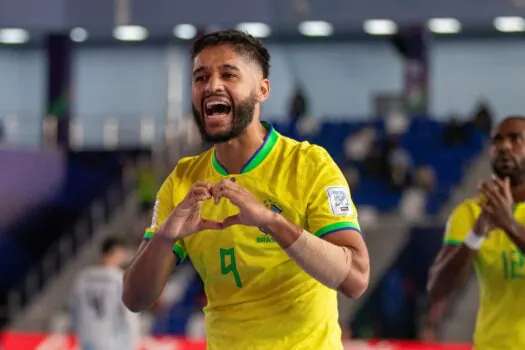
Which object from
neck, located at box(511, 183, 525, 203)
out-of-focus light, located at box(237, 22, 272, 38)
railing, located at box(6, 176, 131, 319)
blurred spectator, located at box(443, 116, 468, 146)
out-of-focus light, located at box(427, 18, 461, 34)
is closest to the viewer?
neck, located at box(511, 183, 525, 203)

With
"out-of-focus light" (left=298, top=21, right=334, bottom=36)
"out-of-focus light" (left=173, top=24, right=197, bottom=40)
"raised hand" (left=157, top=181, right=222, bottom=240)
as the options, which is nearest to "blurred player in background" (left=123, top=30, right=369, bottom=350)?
"raised hand" (left=157, top=181, right=222, bottom=240)

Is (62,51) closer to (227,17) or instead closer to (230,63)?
(227,17)

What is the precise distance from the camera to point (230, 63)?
420 centimetres

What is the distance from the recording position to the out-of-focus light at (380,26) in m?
24.6

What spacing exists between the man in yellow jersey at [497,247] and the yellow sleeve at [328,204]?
62.1 inches

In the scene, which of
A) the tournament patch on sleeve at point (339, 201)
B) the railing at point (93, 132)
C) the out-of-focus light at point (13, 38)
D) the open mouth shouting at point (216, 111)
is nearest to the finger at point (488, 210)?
the tournament patch on sleeve at point (339, 201)

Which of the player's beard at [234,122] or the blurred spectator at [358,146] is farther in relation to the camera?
the blurred spectator at [358,146]

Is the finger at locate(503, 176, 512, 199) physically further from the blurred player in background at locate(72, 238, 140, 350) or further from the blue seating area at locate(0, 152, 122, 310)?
the blue seating area at locate(0, 152, 122, 310)

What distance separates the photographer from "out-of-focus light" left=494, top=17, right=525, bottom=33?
25.2 meters

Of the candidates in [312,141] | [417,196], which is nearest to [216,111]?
[417,196]

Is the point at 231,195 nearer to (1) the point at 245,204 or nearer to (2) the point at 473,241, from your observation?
(1) the point at 245,204

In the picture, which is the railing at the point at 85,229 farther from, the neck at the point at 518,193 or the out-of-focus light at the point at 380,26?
the neck at the point at 518,193

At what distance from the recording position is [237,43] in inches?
168

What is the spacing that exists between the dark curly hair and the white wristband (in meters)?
1.92
